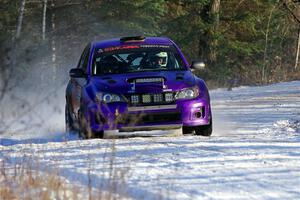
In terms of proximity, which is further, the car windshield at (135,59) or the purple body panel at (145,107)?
the car windshield at (135,59)

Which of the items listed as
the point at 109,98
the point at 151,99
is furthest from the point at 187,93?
the point at 109,98

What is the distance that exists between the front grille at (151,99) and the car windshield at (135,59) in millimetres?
1152

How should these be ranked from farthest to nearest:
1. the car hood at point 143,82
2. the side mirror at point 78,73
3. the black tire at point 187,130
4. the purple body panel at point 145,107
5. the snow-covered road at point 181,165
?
1. the side mirror at point 78,73
2. the black tire at point 187,130
3. the car hood at point 143,82
4. the purple body panel at point 145,107
5. the snow-covered road at point 181,165

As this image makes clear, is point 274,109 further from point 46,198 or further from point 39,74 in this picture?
point 39,74

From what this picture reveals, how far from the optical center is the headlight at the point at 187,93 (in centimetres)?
1077

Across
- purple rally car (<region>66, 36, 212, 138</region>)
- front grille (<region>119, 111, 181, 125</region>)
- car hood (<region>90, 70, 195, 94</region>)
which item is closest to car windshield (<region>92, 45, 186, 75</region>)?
purple rally car (<region>66, 36, 212, 138</region>)

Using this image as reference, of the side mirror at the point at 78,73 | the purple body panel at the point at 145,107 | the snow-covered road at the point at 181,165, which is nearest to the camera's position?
the snow-covered road at the point at 181,165

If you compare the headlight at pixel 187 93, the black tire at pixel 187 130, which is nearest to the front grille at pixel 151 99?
the headlight at pixel 187 93

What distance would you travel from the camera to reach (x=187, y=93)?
10.8 meters

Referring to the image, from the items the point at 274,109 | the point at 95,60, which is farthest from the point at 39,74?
the point at 95,60

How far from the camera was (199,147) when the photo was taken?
8805 millimetres

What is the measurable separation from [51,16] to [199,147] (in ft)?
108

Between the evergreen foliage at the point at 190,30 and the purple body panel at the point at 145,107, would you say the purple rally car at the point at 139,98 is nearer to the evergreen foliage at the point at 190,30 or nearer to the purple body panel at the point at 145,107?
the purple body panel at the point at 145,107

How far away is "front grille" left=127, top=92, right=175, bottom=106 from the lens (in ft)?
34.8
